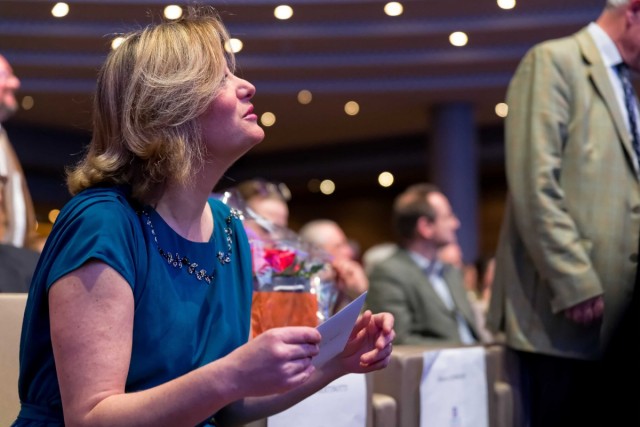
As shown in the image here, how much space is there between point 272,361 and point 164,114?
1.55 feet

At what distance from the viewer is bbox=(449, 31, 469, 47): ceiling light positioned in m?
7.83

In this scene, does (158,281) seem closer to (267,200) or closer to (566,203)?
(566,203)

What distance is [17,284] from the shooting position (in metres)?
2.09

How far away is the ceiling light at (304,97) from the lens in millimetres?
9450

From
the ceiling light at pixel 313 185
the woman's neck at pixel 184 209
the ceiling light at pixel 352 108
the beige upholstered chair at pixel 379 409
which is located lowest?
the beige upholstered chair at pixel 379 409

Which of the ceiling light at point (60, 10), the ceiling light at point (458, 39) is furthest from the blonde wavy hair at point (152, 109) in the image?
the ceiling light at point (458, 39)

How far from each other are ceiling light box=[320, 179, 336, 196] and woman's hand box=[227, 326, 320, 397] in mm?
12726

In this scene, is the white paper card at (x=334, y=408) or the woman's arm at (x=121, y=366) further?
the white paper card at (x=334, y=408)

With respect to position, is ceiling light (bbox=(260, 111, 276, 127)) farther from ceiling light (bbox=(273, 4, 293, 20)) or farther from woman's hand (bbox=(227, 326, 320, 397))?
woman's hand (bbox=(227, 326, 320, 397))

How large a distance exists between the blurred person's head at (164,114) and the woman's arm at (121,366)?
0.72ft

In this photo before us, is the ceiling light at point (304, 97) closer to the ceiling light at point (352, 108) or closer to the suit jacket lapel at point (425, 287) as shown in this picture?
the ceiling light at point (352, 108)

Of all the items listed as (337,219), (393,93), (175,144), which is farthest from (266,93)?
(175,144)

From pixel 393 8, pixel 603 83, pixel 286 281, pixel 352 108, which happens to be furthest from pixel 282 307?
pixel 352 108

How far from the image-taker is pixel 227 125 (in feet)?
4.86
